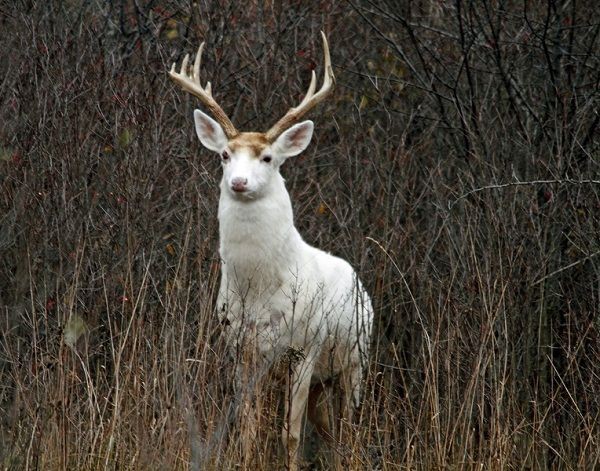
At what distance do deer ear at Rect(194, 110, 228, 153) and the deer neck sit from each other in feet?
1.43

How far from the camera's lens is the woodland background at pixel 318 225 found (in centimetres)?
652

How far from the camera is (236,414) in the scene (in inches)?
256

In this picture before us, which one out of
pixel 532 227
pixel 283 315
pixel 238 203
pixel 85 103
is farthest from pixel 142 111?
pixel 532 227

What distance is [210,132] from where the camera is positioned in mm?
8469

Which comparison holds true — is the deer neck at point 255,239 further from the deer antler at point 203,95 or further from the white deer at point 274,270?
the deer antler at point 203,95

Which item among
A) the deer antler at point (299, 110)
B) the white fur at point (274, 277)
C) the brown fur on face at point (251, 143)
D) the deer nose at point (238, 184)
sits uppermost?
the deer antler at point (299, 110)

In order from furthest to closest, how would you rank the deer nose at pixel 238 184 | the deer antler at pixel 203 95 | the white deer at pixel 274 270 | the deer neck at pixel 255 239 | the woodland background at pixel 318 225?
the deer antler at pixel 203 95 → the deer neck at pixel 255 239 → the white deer at pixel 274 270 → the deer nose at pixel 238 184 → the woodland background at pixel 318 225

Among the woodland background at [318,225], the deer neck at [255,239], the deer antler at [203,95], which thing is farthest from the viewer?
the deer antler at [203,95]

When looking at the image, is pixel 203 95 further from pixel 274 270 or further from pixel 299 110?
pixel 274 270

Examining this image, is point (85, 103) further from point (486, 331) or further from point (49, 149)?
point (486, 331)

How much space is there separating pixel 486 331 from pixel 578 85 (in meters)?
4.33

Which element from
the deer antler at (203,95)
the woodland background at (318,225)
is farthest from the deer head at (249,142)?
the woodland background at (318,225)

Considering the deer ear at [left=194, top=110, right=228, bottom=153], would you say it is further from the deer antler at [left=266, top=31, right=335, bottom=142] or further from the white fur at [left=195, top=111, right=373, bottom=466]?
the deer antler at [left=266, top=31, right=335, bottom=142]

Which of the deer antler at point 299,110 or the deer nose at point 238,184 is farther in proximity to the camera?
the deer antler at point 299,110
